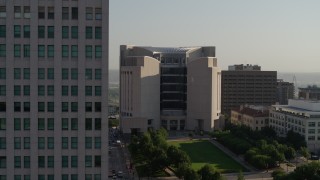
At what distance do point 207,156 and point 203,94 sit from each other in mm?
54734

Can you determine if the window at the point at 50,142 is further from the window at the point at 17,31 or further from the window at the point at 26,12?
the window at the point at 26,12

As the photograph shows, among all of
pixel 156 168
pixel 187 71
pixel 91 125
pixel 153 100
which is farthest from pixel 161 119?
pixel 91 125

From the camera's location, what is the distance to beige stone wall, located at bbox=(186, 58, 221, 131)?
593 ft

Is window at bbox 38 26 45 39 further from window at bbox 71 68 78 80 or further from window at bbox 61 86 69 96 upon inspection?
window at bbox 61 86 69 96

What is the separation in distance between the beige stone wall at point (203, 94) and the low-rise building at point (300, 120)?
22.3 metres

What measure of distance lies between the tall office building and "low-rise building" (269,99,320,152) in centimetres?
10418

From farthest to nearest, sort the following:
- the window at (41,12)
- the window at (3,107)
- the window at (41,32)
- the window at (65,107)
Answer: the window at (65,107) < the window at (3,107) < the window at (41,32) < the window at (41,12)

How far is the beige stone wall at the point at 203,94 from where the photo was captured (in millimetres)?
180750

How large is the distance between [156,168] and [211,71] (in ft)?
284

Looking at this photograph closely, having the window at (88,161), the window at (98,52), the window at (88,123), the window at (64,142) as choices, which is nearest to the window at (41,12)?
the window at (98,52)

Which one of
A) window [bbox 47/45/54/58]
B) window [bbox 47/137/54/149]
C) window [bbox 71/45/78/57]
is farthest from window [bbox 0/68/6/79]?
window [bbox 47/137/54/149]

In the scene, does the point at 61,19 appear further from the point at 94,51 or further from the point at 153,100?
the point at 153,100

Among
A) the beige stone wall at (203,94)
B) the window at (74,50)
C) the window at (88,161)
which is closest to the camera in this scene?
the window at (74,50)

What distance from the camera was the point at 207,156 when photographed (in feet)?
427
